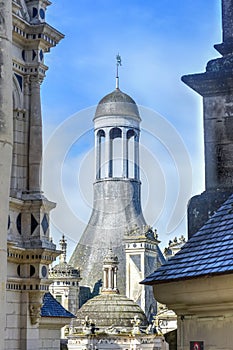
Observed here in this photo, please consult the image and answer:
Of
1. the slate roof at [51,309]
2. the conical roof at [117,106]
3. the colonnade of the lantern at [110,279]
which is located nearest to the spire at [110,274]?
the colonnade of the lantern at [110,279]

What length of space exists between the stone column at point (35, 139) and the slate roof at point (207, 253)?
794 cm

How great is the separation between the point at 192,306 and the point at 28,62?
9795 millimetres

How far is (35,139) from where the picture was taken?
16172 mm

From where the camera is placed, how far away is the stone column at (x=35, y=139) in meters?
16.1

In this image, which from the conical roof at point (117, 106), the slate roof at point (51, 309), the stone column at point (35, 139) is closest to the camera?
the stone column at point (35, 139)

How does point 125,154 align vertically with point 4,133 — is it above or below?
above

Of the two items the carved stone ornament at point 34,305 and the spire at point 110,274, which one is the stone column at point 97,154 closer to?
the spire at point 110,274

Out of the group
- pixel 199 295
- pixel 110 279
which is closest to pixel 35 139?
pixel 199 295

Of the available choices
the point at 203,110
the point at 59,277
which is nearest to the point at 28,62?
the point at 203,110

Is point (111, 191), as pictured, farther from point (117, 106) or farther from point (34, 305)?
point (34, 305)

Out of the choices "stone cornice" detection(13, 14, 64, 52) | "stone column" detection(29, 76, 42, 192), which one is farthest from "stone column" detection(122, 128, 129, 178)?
"stone column" detection(29, 76, 42, 192)

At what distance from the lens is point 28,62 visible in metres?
16.4

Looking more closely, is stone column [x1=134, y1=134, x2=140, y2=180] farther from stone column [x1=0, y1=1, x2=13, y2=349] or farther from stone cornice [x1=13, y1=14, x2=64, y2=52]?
stone column [x1=0, y1=1, x2=13, y2=349]

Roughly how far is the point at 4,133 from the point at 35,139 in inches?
378
